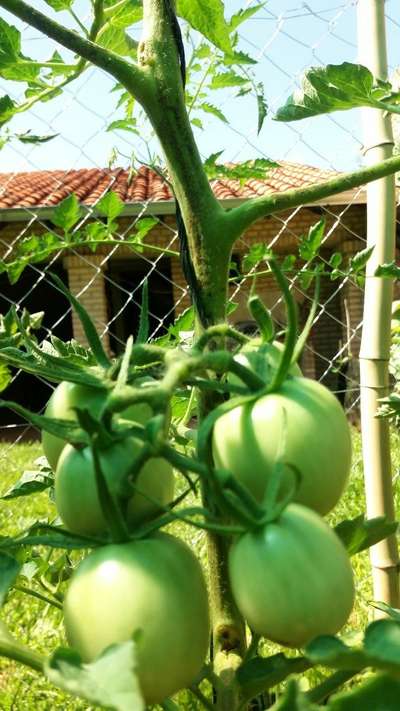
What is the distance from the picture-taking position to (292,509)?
375 millimetres

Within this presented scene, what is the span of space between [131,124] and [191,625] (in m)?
0.70

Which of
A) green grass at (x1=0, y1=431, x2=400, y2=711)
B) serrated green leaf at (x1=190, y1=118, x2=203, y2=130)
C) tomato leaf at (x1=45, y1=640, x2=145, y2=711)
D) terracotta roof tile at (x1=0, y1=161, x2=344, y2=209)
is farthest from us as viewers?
terracotta roof tile at (x1=0, y1=161, x2=344, y2=209)

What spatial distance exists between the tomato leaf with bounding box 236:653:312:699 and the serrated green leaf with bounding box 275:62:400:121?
1.22ft

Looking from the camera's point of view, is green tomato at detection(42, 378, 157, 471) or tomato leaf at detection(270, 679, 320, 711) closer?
tomato leaf at detection(270, 679, 320, 711)

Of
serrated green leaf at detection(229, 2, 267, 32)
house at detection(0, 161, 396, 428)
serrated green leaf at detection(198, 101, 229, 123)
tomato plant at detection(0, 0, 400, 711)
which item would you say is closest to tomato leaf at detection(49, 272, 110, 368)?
tomato plant at detection(0, 0, 400, 711)

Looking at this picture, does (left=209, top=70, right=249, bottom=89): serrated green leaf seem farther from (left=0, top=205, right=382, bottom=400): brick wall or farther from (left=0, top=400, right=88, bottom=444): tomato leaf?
(left=0, top=205, right=382, bottom=400): brick wall

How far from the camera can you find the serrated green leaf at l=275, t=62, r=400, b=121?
520mm

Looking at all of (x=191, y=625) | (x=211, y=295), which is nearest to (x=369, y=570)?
(x=211, y=295)

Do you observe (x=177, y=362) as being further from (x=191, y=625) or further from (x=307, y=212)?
(x=307, y=212)

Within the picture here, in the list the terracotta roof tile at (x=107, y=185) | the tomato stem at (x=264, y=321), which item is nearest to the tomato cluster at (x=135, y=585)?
the tomato stem at (x=264, y=321)

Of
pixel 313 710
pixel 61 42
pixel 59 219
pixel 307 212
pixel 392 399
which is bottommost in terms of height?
pixel 313 710

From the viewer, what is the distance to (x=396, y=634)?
0.37 m

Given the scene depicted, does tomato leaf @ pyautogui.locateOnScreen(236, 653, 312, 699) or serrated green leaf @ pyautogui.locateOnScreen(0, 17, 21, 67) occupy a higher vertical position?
serrated green leaf @ pyautogui.locateOnScreen(0, 17, 21, 67)

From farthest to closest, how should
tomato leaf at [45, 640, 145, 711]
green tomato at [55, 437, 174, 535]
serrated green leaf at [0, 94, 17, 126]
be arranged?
serrated green leaf at [0, 94, 17, 126] → green tomato at [55, 437, 174, 535] → tomato leaf at [45, 640, 145, 711]
